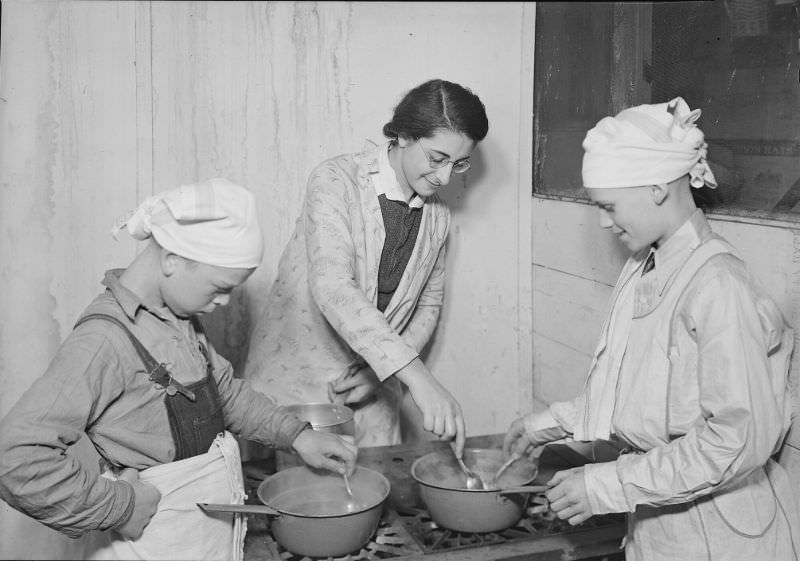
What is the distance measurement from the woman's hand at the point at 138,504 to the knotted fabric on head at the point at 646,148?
0.99 meters

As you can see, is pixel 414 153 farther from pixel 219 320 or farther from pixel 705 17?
pixel 219 320

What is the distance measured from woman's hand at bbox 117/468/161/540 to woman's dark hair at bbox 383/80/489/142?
107 centimetres

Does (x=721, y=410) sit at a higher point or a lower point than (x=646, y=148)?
lower

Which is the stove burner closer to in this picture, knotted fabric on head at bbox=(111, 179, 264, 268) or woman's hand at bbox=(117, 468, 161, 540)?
woman's hand at bbox=(117, 468, 161, 540)

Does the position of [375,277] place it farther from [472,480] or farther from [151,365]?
[151,365]

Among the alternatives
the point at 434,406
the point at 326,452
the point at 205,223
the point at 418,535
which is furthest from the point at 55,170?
the point at 418,535

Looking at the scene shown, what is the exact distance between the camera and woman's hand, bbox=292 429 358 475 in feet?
6.07

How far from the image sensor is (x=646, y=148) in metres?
1.49

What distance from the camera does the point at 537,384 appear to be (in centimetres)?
289

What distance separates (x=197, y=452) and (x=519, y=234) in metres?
1.53

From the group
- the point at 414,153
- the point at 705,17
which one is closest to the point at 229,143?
the point at 414,153

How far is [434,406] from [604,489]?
0.42 meters

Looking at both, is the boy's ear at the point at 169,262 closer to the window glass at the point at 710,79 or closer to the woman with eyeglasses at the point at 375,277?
the woman with eyeglasses at the point at 375,277

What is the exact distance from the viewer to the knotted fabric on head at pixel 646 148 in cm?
150
